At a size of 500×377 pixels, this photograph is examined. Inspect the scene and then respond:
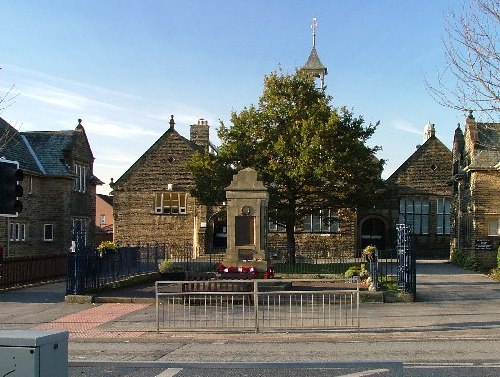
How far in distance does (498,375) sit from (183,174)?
36734 mm

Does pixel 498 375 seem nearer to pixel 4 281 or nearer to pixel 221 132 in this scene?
pixel 4 281

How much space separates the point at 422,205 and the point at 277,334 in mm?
36282

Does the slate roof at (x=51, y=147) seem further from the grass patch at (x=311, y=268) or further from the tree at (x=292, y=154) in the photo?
the grass patch at (x=311, y=268)

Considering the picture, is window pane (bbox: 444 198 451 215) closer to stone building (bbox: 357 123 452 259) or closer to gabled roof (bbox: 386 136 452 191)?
stone building (bbox: 357 123 452 259)

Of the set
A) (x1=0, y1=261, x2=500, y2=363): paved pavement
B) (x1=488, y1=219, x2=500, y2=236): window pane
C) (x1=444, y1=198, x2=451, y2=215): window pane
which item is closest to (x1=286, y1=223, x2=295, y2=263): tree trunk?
(x1=488, y1=219, x2=500, y2=236): window pane

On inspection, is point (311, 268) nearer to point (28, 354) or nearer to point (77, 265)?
point (77, 265)

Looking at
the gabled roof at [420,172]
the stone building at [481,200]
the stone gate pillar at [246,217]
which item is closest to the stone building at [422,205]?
the gabled roof at [420,172]

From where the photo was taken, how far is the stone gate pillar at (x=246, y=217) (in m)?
23.6

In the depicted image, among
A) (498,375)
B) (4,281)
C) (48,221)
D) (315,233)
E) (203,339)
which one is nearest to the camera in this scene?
(498,375)

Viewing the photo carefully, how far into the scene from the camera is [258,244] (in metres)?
23.6

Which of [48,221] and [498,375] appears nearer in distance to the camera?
[498,375]

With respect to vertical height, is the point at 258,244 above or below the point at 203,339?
above

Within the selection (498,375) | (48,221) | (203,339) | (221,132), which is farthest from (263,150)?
(498,375)

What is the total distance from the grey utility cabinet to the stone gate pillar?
63.4 feet
